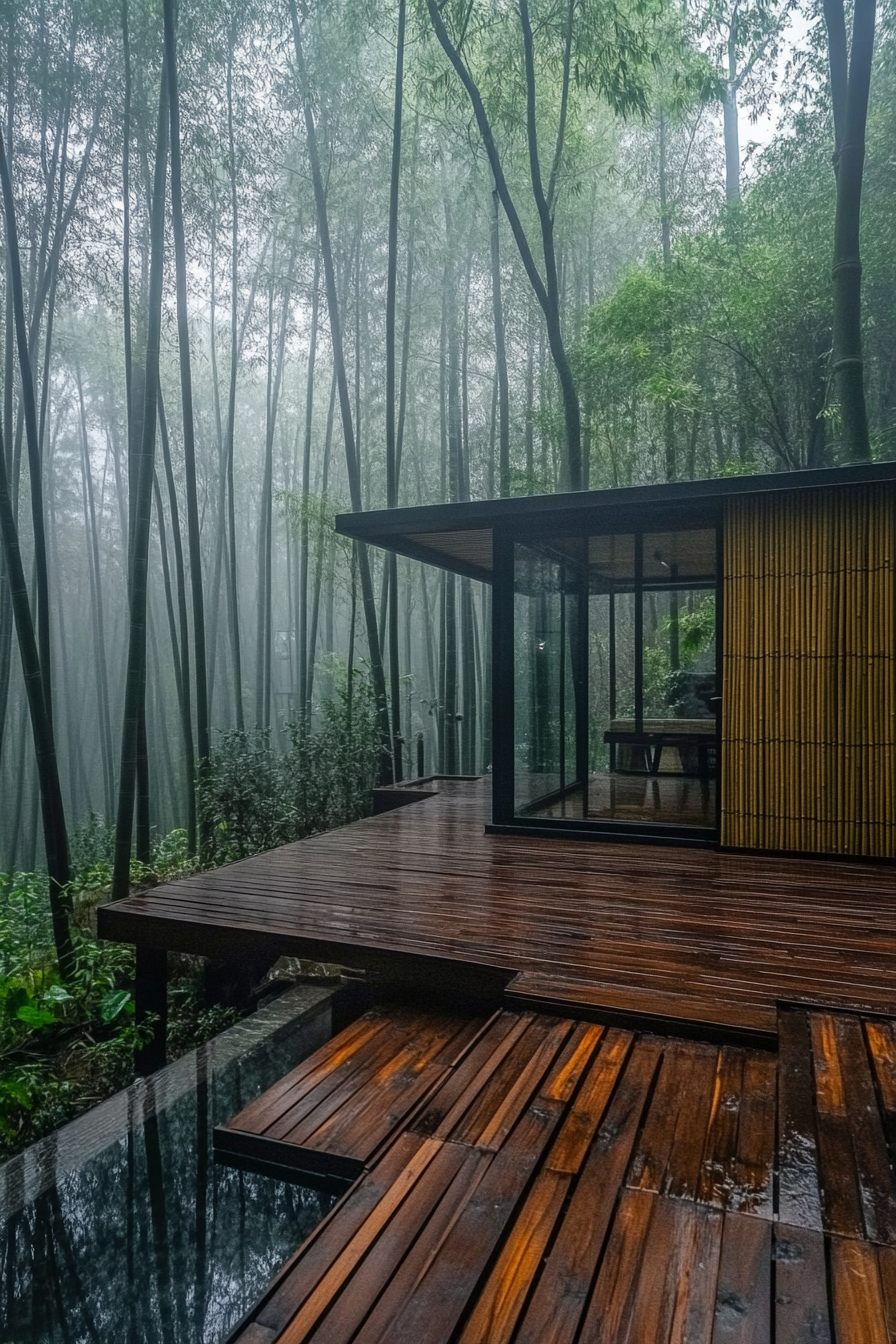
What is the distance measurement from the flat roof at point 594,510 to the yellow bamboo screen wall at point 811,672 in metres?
0.20

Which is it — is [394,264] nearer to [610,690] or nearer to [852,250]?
[852,250]

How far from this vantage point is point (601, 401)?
7730 mm

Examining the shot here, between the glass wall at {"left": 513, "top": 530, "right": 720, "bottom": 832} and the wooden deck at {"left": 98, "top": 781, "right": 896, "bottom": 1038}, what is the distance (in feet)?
1.64

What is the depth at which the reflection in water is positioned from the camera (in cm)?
198

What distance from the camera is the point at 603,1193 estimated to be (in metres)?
1.39

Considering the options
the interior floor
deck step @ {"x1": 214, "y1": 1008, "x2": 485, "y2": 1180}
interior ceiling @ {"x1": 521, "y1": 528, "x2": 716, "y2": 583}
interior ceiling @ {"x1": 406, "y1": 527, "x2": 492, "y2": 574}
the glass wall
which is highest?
interior ceiling @ {"x1": 406, "y1": 527, "x2": 492, "y2": 574}

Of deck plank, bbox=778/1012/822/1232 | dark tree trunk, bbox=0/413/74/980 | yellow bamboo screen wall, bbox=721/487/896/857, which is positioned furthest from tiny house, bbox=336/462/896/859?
deck plank, bbox=778/1012/822/1232

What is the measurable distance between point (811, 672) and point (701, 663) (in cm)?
129

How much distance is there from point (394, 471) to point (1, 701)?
4690 mm

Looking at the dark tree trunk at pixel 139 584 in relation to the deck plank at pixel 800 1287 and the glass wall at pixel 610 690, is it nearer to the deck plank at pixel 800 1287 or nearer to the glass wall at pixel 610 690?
the glass wall at pixel 610 690

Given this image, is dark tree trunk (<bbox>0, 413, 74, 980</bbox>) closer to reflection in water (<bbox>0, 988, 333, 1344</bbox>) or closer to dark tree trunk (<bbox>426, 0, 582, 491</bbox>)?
reflection in water (<bbox>0, 988, 333, 1344</bbox>)

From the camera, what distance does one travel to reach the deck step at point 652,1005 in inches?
77.5

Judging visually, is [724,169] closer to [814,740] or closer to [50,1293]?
[814,740]

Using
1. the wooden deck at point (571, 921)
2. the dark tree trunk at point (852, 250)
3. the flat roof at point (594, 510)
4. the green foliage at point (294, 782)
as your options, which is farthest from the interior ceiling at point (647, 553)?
the green foliage at point (294, 782)
